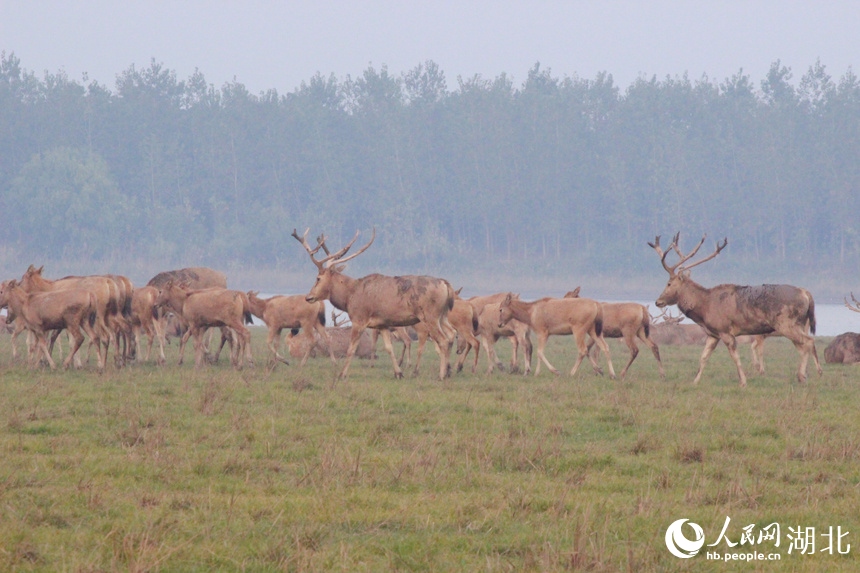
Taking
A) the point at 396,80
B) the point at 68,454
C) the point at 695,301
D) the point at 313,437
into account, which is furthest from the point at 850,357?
the point at 396,80

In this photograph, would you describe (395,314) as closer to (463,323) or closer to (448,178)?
(463,323)

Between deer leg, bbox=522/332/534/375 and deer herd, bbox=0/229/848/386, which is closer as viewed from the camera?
deer herd, bbox=0/229/848/386

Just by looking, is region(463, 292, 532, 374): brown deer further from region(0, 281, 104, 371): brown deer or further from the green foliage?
the green foliage

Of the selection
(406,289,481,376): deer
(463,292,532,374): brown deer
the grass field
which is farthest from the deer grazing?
(406,289,481,376): deer

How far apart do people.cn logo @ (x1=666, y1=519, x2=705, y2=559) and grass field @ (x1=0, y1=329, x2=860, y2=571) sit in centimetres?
8

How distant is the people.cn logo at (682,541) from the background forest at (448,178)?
74.7 metres

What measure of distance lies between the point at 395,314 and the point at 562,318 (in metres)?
3.17

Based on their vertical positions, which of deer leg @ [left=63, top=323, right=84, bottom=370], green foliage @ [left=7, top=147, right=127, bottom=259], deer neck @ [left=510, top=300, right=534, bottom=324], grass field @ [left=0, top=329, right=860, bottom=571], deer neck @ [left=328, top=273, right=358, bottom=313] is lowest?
grass field @ [left=0, top=329, right=860, bottom=571]

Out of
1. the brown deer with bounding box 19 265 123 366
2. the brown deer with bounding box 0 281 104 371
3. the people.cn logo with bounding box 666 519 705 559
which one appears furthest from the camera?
the brown deer with bounding box 19 265 123 366

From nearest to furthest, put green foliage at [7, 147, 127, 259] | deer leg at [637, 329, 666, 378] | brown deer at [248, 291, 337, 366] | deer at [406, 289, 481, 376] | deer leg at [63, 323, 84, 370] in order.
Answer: deer leg at [63, 323, 84, 370], deer leg at [637, 329, 666, 378], deer at [406, 289, 481, 376], brown deer at [248, 291, 337, 366], green foliage at [7, 147, 127, 259]

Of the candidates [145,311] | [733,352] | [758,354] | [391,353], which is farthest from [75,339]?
[758,354]

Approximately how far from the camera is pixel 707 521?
24.0ft

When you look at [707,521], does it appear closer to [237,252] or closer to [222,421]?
[222,421]

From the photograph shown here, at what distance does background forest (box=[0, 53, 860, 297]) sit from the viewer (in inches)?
3241
